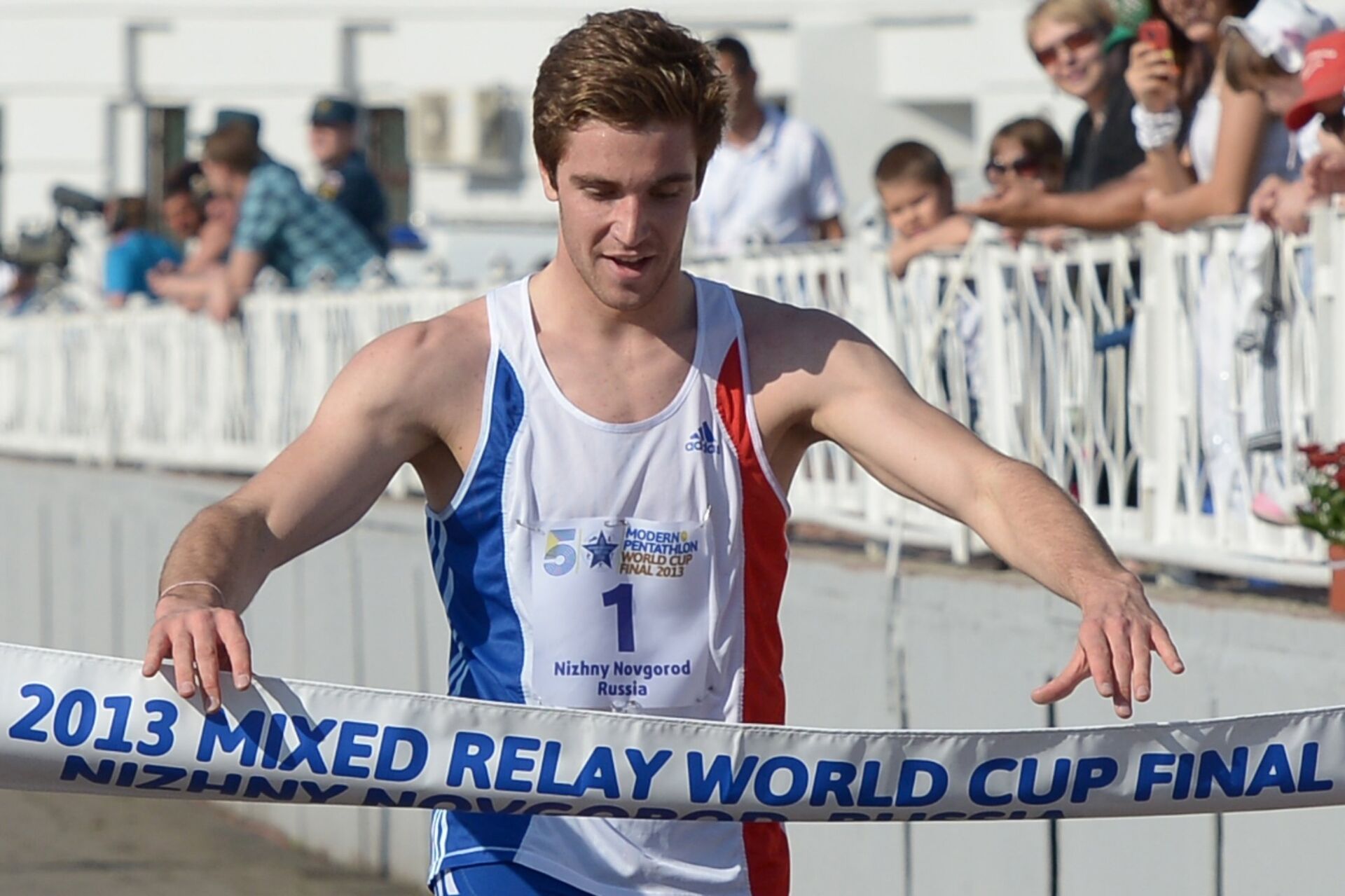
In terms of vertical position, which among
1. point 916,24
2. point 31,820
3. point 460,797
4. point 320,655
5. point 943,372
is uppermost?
point 916,24

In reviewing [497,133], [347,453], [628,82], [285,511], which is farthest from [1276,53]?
[497,133]

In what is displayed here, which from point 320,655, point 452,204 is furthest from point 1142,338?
point 452,204

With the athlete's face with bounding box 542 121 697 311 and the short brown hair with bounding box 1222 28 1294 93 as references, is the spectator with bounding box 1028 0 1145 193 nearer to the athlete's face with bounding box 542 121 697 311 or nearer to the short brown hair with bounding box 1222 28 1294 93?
the short brown hair with bounding box 1222 28 1294 93

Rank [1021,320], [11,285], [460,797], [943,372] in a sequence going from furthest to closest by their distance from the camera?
1. [11,285]
2. [943,372]
3. [1021,320]
4. [460,797]

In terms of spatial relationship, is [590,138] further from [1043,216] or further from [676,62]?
[1043,216]

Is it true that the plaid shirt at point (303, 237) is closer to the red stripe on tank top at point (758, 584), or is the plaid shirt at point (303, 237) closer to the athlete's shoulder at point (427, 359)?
the athlete's shoulder at point (427, 359)

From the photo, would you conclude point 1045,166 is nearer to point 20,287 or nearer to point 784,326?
point 784,326

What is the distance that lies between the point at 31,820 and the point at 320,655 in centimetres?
145

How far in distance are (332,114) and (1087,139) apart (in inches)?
179

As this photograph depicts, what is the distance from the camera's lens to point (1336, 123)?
5.39 metres

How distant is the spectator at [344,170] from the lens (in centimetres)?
1066

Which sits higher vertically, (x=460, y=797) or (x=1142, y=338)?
(x=1142, y=338)

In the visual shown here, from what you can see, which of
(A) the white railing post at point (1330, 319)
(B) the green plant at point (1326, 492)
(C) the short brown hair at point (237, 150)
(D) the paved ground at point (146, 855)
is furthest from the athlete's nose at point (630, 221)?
(C) the short brown hair at point (237, 150)

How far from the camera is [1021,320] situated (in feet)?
20.9
